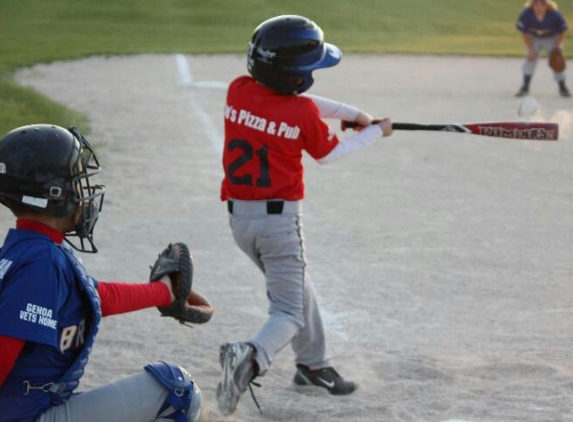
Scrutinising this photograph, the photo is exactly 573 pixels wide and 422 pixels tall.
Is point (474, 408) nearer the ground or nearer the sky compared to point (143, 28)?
nearer the sky

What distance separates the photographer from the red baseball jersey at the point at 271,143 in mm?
5832

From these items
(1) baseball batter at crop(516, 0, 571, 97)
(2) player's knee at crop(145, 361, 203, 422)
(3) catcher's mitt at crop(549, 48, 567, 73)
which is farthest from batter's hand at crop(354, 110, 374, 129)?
(1) baseball batter at crop(516, 0, 571, 97)

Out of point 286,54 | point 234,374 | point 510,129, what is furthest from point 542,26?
point 234,374

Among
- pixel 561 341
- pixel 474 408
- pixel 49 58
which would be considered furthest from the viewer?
pixel 49 58

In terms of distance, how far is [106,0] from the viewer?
110ft

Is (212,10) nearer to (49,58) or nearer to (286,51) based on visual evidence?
(49,58)

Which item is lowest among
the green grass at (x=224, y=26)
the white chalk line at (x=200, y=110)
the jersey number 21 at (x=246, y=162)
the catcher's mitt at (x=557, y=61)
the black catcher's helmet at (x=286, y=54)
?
the green grass at (x=224, y=26)

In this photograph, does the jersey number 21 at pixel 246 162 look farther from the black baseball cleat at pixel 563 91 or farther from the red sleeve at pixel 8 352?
the black baseball cleat at pixel 563 91

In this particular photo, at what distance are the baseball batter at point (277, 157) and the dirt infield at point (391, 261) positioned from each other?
51 cm

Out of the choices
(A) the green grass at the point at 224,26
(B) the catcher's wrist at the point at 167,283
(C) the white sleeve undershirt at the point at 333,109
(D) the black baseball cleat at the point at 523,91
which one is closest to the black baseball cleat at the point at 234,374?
(B) the catcher's wrist at the point at 167,283

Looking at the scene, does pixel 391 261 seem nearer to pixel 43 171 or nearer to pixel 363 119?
pixel 363 119

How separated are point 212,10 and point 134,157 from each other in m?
20.6

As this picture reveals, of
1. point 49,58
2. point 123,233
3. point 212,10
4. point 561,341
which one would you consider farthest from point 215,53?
point 561,341

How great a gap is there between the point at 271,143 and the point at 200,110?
1066 centimetres
